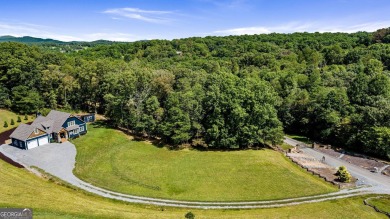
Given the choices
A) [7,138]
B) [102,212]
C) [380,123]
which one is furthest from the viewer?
[7,138]

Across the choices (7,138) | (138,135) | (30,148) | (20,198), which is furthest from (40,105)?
(20,198)

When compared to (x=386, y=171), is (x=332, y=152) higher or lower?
lower

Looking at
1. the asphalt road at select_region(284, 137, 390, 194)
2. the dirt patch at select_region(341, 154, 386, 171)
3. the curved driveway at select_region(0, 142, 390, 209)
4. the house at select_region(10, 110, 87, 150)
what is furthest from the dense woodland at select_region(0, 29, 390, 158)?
the curved driveway at select_region(0, 142, 390, 209)

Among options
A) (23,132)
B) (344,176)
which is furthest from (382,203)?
(23,132)

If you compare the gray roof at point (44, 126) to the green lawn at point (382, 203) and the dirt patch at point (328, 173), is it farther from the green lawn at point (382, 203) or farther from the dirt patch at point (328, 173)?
the green lawn at point (382, 203)

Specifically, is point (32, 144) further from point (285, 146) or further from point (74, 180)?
point (285, 146)

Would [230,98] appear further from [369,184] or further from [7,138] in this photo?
[7,138]

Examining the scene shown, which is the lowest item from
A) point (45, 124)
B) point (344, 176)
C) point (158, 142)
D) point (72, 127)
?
point (158, 142)
